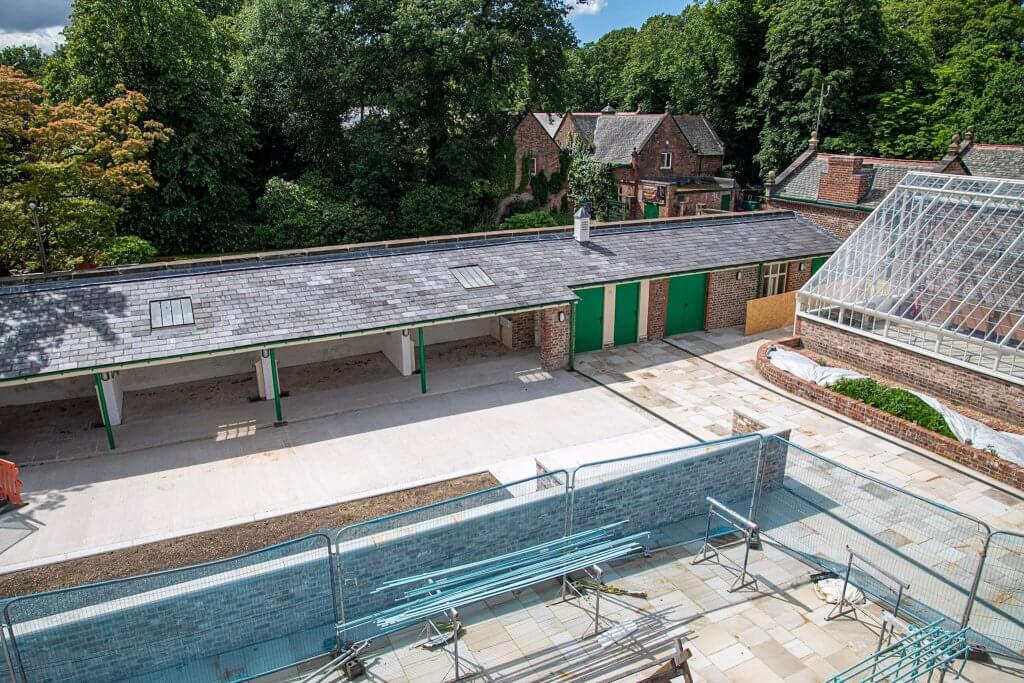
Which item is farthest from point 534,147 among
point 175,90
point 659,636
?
point 659,636

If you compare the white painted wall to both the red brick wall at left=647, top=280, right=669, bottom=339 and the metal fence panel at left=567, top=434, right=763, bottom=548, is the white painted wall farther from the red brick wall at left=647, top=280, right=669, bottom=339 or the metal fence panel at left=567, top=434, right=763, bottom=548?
the metal fence panel at left=567, top=434, right=763, bottom=548

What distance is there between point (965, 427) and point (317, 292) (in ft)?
47.1

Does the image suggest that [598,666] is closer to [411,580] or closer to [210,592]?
[411,580]

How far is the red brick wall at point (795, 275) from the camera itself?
2239cm

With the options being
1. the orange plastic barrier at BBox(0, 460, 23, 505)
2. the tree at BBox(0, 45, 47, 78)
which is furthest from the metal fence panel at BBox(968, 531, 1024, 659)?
the tree at BBox(0, 45, 47, 78)

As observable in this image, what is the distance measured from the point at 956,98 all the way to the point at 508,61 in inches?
1131

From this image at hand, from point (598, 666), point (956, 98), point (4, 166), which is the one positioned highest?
point (956, 98)

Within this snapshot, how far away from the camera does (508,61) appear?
100ft

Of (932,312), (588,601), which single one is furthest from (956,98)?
(588,601)

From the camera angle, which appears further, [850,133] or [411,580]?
[850,133]

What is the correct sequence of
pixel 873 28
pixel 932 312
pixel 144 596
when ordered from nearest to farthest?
1. pixel 144 596
2. pixel 932 312
3. pixel 873 28

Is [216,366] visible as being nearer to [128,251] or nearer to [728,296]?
[128,251]

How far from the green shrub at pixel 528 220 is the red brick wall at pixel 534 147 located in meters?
2.03

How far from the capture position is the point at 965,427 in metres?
13.4
